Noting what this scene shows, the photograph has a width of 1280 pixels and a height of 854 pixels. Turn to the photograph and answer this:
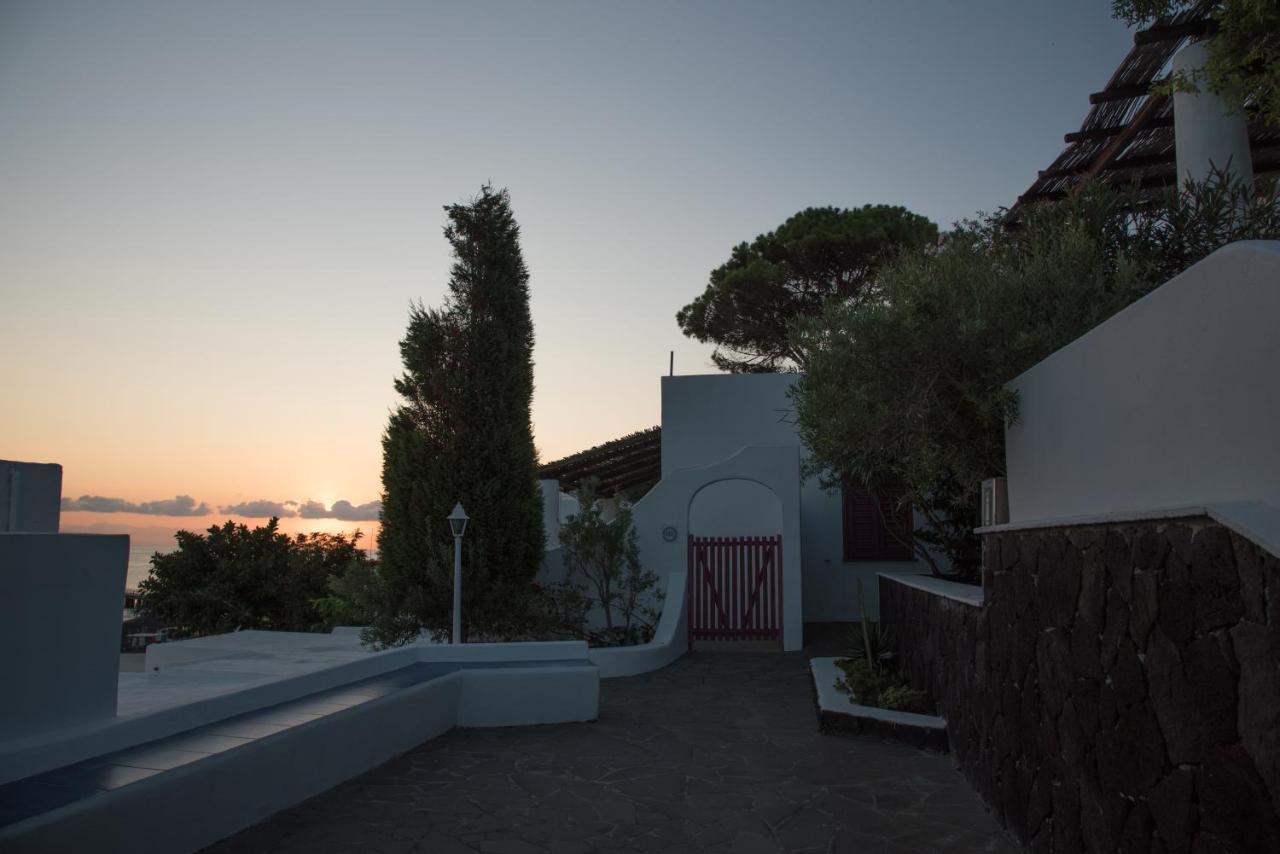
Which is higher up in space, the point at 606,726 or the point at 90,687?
the point at 90,687

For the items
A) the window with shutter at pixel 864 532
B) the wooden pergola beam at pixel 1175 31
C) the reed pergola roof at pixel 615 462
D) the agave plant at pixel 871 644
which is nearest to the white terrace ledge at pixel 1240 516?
the agave plant at pixel 871 644

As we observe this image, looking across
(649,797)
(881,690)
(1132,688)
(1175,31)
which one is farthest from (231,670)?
(1175,31)

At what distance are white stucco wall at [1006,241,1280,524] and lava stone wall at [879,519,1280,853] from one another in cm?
24

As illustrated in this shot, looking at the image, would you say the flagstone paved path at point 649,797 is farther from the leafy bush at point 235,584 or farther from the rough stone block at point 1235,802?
the leafy bush at point 235,584

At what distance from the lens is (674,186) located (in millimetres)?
13609

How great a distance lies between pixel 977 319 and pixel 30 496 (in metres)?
6.83

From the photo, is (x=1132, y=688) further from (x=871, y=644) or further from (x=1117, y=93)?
(x=1117, y=93)

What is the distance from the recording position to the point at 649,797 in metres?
6.03

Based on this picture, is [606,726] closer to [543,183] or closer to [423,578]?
[423,578]

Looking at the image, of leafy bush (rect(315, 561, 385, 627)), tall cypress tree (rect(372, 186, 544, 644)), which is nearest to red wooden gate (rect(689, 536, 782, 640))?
tall cypress tree (rect(372, 186, 544, 644))

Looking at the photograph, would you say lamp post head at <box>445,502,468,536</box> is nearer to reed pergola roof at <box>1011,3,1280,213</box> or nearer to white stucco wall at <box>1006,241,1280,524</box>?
white stucco wall at <box>1006,241,1280,524</box>

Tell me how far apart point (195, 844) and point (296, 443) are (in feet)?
30.2

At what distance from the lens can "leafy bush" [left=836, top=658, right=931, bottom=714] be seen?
7.86 metres

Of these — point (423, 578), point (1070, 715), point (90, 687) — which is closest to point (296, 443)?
point (423, 578)
